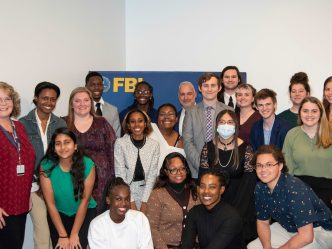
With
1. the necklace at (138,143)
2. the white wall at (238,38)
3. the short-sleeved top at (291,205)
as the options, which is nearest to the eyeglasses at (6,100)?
the necklace at (138,143)

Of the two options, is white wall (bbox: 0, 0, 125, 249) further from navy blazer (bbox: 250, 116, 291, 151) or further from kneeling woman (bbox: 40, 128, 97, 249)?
navy blazer (bbox: 250, 116, 291, 151)

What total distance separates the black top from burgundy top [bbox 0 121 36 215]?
130 cm

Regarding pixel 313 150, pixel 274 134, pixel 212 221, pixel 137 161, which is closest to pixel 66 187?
pixel 137 161

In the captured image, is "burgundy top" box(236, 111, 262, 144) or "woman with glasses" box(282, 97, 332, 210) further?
"burgundy top" box(236, 111, 262, 144)

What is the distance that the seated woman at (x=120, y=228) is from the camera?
3438mm

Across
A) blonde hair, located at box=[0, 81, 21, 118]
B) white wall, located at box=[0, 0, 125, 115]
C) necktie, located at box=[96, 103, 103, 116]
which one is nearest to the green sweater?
necktie, located at box=[96, 103, 103, 116]

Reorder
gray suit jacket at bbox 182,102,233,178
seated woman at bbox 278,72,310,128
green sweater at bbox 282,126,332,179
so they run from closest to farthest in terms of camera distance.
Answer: green sweater at bbox 282,126,332,179
gray suit jacket at bbox 182,102,233,178
seated woman at bbox 278,72,310,128

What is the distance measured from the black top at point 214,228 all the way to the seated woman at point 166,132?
1.07m

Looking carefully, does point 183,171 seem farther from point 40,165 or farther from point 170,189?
point 40,165

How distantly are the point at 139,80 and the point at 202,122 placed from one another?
171cm

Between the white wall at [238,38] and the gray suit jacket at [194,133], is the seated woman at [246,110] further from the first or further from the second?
the white wall at [238,38]

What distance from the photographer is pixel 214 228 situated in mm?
3449

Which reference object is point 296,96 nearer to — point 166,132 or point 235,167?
point 235,167

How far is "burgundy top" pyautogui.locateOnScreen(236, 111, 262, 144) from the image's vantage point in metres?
4.44
